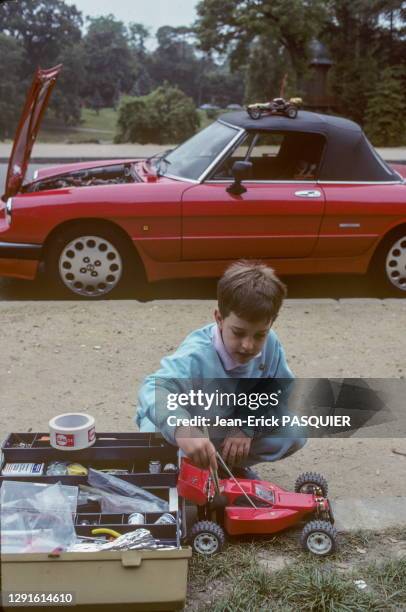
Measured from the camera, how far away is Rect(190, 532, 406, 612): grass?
7.87ft

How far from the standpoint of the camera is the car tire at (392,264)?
241 inches

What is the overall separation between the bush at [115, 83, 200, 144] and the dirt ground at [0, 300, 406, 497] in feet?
59.6

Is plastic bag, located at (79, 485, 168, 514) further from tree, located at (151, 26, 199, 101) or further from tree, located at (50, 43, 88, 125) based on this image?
tree, located at (151, 26, 199, 101)

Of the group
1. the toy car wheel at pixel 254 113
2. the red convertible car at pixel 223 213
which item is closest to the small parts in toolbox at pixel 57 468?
the red convertible car at pixel 223 213

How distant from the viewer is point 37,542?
2.29 metres

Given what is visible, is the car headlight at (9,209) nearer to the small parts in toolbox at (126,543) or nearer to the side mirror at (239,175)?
the side mirror at (239,175)

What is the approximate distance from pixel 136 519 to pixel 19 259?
3529 mm

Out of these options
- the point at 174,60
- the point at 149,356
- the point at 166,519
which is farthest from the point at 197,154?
the point at 174,60

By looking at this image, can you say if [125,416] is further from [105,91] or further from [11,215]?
[105,91]

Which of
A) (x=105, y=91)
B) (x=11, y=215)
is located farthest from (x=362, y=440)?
(x=105, y=91)

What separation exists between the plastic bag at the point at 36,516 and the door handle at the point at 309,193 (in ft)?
12.2

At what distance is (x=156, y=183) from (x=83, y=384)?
6.86 feet

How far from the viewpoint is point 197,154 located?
6074 mm

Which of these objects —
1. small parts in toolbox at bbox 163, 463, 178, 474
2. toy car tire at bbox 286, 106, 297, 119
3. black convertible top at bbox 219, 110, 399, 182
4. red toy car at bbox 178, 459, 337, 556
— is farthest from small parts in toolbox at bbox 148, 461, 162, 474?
toy car tire at bbox 286, 106, 297, 119
